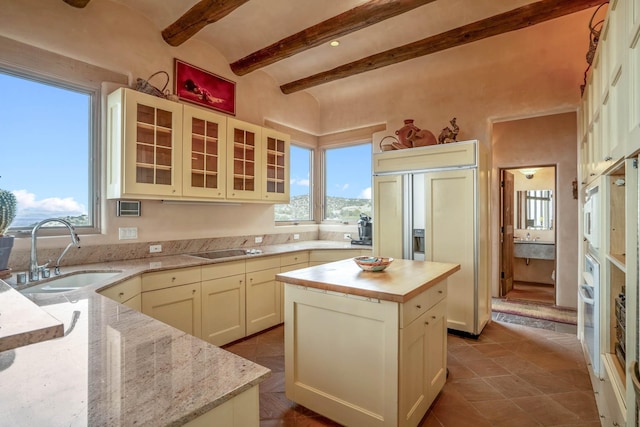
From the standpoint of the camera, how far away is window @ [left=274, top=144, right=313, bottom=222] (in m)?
4.74

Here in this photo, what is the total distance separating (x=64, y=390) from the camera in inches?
30.2

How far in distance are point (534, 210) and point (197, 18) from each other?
607 cm

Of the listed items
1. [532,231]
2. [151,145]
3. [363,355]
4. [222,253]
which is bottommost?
[363,355]

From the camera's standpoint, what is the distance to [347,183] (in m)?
5.01

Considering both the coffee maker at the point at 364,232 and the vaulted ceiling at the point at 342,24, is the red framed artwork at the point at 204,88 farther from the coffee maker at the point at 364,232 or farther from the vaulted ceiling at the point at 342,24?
the coffee maker at the point at 364,232

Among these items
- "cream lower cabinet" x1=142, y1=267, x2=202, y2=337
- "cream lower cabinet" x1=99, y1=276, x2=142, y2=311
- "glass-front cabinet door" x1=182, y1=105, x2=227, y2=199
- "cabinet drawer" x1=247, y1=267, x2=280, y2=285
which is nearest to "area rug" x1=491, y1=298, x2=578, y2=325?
"cabinet drawer" x1=247, y1=267, x2=280, y2=285

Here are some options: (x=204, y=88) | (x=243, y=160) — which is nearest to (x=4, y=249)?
(x=243, y=160)

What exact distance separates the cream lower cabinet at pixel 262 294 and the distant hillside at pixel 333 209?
124cm

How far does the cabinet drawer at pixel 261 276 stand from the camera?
3.26 m

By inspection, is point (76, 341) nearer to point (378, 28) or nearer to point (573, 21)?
point (378, 28)

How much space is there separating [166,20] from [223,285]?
8.40 feet

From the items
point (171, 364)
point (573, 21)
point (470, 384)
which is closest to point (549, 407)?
point (470, 384)

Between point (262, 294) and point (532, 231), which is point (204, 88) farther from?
point (532, 231)

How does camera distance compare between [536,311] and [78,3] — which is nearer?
[78,3]
